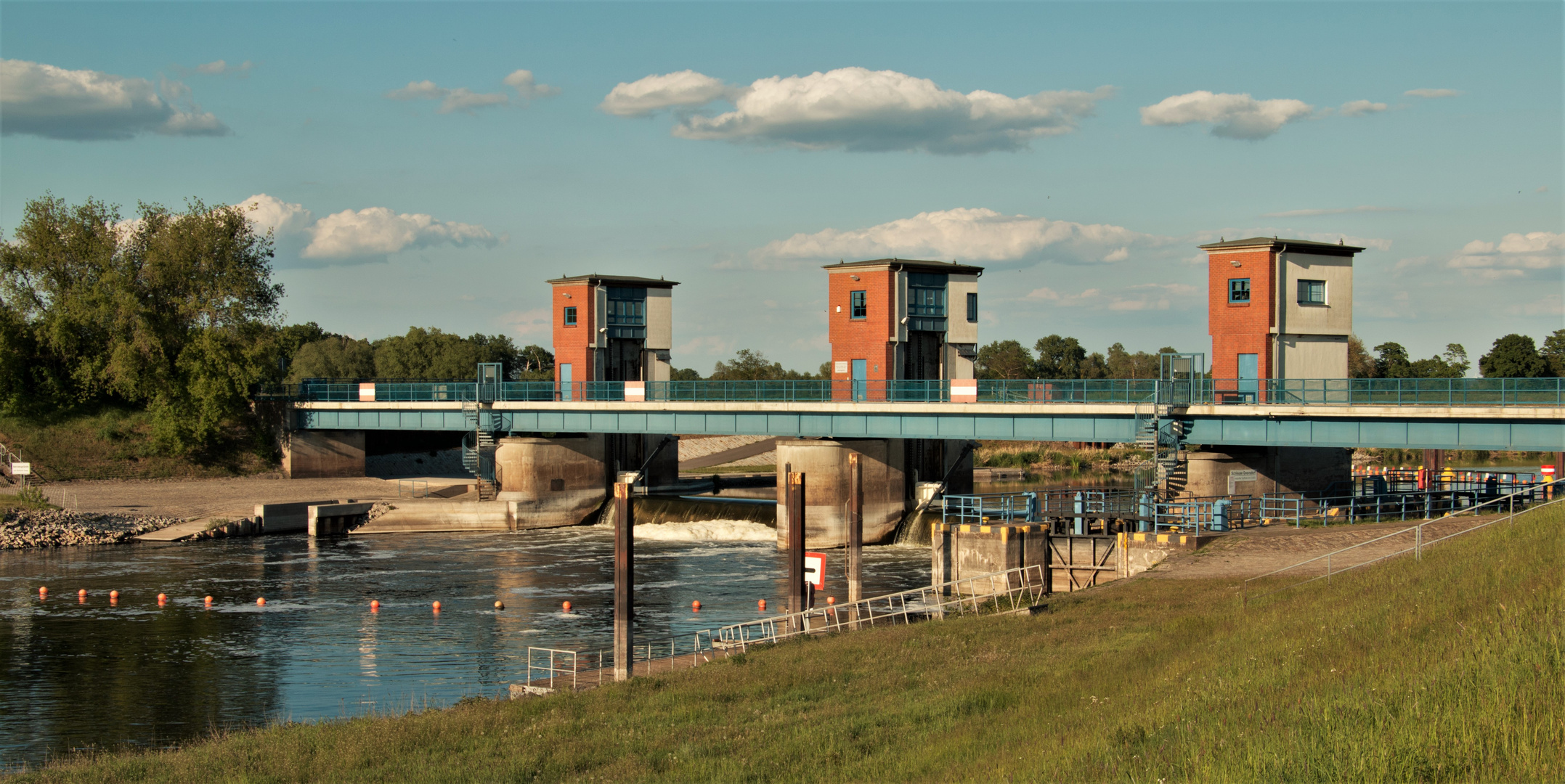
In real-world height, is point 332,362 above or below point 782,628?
above

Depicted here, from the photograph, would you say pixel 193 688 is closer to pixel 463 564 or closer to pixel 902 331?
pixel 463 564

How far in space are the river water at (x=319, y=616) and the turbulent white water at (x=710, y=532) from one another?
0.32ft

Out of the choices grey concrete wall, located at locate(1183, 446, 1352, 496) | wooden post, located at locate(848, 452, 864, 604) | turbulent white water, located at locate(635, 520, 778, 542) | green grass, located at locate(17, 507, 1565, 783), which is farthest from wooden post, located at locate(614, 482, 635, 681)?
turbulent white water, located at locate(635, 520, 778, 542)

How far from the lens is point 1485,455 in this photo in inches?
4003

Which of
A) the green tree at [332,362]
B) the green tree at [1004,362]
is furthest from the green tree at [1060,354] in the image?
the green tree at [332,362]

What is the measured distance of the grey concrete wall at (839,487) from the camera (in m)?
53.0

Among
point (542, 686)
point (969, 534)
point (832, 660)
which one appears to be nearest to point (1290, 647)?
point (832, 660)

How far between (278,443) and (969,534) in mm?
53627

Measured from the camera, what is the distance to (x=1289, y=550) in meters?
32.0

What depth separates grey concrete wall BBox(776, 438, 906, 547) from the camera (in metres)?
53.0

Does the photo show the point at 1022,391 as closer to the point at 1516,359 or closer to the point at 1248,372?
the point at 1248,372

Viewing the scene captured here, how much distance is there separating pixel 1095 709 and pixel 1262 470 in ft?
114

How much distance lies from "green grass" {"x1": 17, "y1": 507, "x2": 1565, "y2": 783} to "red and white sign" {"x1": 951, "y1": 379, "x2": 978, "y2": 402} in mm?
23668

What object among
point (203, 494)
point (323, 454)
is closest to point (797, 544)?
point (203, 494)
